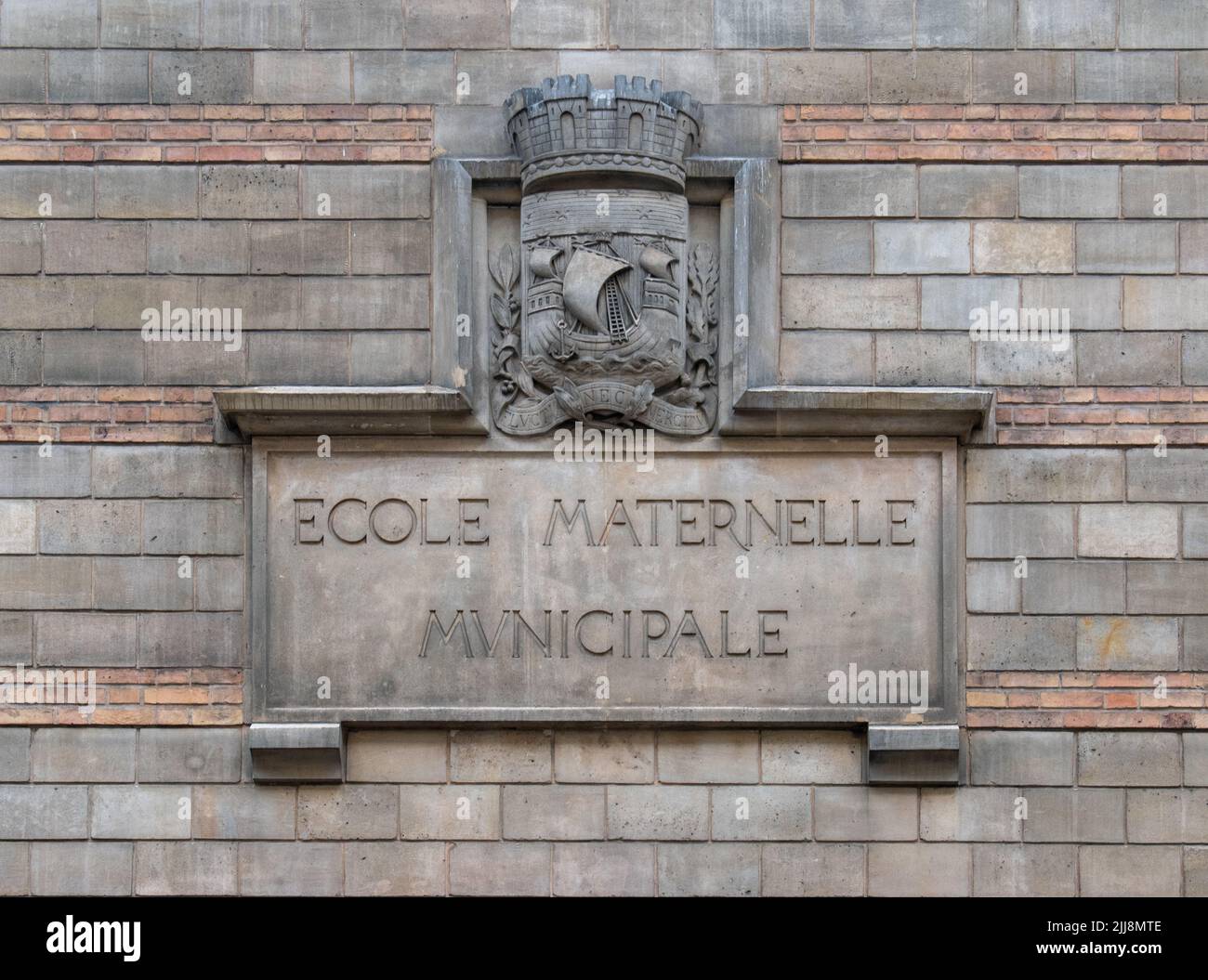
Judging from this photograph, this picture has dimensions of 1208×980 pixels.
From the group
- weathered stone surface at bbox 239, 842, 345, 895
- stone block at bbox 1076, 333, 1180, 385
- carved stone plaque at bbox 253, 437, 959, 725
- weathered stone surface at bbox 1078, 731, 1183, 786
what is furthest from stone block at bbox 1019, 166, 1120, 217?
weathered stone surface at bbox 239, 842, 345, 895

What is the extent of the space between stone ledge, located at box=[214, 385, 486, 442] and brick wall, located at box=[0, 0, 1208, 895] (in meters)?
0.26

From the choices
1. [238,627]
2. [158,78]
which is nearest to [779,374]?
[238,627]

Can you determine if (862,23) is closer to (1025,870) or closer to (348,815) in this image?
(1025,870)

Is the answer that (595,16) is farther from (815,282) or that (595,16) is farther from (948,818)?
(948,818)

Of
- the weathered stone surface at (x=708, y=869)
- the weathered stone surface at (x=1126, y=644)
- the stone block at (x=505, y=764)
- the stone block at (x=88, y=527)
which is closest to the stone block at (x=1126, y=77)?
the weathered stone surface at (x=1126, y=644)

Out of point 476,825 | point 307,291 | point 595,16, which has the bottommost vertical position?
point 476,825

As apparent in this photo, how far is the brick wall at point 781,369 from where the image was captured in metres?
10.5

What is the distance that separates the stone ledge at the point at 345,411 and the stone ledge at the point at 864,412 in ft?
5.83

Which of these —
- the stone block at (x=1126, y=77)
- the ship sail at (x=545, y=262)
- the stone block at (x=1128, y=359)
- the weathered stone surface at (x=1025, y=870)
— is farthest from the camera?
the stone block at (x=1126, y=77)

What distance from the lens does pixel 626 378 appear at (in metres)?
10.6

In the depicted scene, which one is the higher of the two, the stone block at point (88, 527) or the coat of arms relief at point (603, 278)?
the coat of arms relief at point (603, 278)

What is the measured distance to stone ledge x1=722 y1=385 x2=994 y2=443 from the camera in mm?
10445

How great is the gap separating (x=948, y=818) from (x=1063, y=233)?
3.87 meters

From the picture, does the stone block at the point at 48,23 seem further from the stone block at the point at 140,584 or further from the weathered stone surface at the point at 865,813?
the weathered stone surface at the point at 865,813
